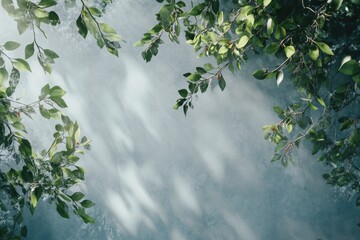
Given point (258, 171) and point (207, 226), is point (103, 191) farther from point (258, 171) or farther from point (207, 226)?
point (258, 171)

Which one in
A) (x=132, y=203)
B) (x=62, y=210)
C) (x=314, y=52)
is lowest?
(x=132, y=203)

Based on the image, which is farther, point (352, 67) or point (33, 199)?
point (33, 199)

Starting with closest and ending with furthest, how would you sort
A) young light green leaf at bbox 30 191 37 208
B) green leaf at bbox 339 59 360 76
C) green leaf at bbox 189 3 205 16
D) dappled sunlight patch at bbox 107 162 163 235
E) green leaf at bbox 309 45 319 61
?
green leaf at bbox 339 59 360 76, young light green leaf at bbox 30 191 37 208, green leaf at bbox 309 45 319 61, green leaf at bbox 189 3 205 16, dappled sunlight patch at bbox 107 162 163 235

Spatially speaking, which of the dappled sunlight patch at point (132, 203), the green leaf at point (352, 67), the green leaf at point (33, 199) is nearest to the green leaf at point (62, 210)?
the green leaf at point (33, 199)

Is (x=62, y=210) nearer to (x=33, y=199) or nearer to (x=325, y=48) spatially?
(x=33, y=199)

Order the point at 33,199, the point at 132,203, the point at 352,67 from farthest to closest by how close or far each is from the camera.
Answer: the point at 132,203
the point at 33,199
the point at 352,67

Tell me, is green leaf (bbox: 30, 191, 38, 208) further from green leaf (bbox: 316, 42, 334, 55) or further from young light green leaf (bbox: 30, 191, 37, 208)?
green leaf (bbox: 316, 42, 334, 55)

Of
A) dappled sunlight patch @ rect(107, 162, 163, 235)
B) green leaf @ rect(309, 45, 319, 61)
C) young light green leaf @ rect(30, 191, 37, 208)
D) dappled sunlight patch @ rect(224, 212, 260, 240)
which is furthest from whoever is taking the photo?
dappled sunlight patch @ rect(107, 162, 163, 235)

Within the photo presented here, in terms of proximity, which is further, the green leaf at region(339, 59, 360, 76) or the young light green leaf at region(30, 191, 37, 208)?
the young light green leaf at region(30, 191, 37, 208)

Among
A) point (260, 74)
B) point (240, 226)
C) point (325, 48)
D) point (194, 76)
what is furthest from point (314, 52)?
point (240, 226)

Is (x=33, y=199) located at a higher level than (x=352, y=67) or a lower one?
higher

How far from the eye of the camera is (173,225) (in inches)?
157

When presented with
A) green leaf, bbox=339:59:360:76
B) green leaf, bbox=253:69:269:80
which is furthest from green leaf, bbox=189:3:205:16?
green leaf, bbox=339:59:360:76

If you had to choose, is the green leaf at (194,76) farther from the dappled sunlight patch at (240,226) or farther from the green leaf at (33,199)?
the dappled sunlight patch at (240,226)
